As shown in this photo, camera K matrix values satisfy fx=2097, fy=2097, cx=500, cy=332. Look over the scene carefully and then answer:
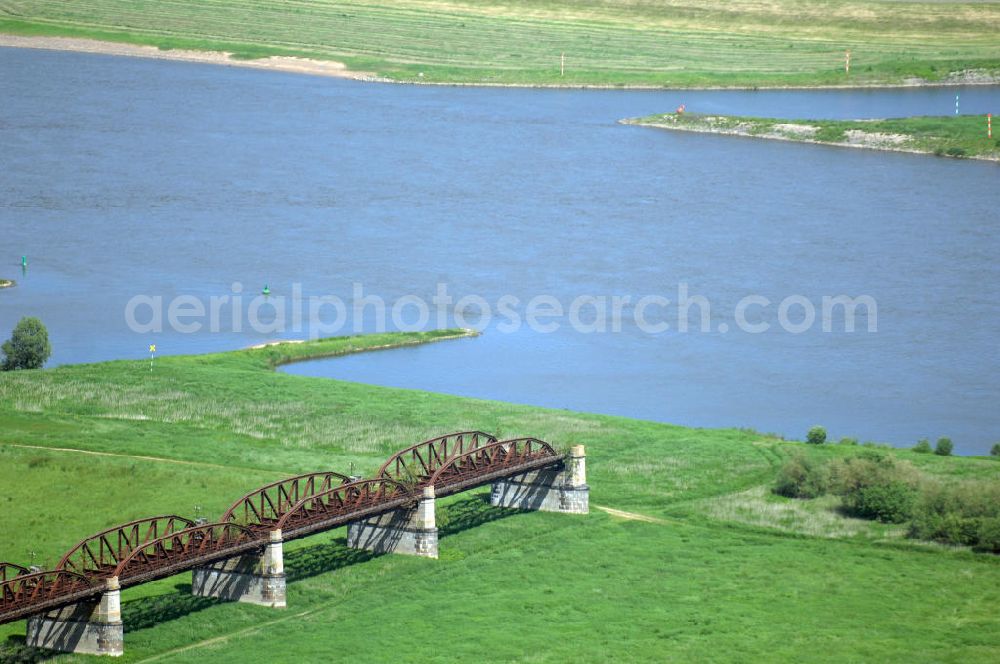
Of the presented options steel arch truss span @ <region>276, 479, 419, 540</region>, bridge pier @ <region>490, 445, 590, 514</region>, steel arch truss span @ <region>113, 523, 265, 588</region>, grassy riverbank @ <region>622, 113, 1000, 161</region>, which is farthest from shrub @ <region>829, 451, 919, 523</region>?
grassy riverbank @ <region>622, 113, 1000, 161</region>

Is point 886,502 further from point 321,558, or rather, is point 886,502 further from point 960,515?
point 321,558

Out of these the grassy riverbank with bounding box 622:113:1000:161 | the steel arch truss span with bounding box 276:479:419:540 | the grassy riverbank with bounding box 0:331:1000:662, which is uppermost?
the grassy riverbank with bounding box 622:113:1000:161

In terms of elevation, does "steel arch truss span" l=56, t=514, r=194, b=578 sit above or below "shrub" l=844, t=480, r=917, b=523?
above

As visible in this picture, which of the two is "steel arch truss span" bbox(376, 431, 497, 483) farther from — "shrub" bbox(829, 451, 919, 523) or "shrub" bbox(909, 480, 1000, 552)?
"shrub" bbox(909, 480, 1000, 552)

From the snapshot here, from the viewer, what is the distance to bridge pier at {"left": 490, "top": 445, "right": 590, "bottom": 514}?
88.9 metres

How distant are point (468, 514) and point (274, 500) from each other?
8.18m

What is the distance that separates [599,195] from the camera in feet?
559

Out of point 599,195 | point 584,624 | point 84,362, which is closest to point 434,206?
point 599,195

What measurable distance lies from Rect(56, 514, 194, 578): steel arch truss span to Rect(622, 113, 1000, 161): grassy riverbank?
119 meters

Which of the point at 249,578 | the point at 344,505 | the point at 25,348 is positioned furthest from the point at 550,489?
the point at 25,348

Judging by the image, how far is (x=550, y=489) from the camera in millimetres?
89688

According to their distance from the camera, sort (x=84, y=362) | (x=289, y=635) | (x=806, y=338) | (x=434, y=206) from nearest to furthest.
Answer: (x=289, y=635) < (x=84, y=362) < (x=806, y=338) < (x=434, y=206)

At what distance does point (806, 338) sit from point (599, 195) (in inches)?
1721

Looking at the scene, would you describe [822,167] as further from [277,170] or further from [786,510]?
[786,510]
